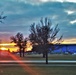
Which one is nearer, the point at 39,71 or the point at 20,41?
the point at 39,71

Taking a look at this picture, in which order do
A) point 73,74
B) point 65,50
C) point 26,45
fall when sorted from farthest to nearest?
point 65,50, point 26,45, point 73,74

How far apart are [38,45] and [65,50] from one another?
5328 inches

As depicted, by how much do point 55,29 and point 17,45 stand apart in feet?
167

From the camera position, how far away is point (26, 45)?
8944 cm

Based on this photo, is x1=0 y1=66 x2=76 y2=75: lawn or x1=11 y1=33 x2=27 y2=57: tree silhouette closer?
x1=0 y1=66 x2=76 y2=75: lawn

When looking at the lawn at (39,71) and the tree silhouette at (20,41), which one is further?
the tree silhouette at (20,41)

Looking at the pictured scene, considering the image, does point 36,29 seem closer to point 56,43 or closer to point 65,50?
point 56,43

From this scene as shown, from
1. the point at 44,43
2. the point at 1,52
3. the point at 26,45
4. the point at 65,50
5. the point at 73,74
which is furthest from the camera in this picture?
the point at 65,50

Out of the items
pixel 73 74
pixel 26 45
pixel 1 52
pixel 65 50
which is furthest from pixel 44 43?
pixel 65 50

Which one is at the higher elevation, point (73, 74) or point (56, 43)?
point (56, 43)

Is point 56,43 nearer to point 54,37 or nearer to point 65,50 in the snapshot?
point 54,37

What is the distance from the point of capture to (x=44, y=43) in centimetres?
4081

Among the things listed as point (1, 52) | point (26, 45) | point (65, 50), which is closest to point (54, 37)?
point (26, 45)

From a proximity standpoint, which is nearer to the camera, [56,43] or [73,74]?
[73,74]
